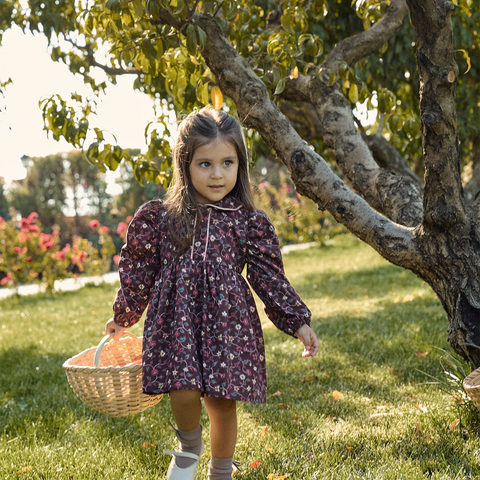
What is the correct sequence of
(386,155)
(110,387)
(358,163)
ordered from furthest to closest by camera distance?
(386,155), (358,163), (110,387)

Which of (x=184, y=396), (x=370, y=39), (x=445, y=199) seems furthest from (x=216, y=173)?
(x=370, y=39)

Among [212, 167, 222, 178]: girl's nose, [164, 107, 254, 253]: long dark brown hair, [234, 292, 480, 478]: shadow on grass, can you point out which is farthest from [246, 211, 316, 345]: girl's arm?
[234, 292, 480, 478]: shadow on grass

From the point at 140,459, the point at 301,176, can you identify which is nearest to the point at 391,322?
the point at 301,176

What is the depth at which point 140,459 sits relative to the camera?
2236 mm

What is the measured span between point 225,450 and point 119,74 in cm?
303

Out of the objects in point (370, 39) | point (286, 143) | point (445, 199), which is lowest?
point (445, 199)

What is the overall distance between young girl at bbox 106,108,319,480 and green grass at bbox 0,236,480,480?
0.40 meters

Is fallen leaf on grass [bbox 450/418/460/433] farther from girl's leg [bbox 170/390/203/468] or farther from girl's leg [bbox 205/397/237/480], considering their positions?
girl's leg [bbox 170/390/203/468]

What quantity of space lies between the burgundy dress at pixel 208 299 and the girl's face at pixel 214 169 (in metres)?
0.07

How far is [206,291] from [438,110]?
1120mm

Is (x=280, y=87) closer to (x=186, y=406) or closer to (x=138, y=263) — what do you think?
(x=138, y=263)

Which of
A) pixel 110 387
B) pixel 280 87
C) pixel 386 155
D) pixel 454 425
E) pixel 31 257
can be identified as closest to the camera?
pixel 110 387

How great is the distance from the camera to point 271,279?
2041 mm

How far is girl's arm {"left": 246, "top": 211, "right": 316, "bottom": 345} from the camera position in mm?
2004
